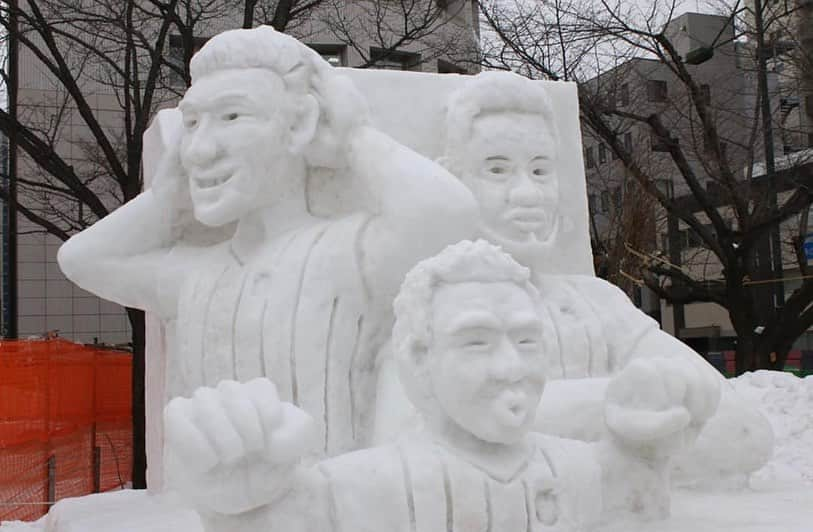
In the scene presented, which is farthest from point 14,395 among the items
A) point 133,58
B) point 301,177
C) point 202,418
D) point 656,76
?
point 656,76

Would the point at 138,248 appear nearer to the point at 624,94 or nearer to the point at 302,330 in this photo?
the point at 302,330

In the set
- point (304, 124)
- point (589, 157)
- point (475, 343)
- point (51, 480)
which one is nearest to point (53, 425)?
point (51, 480)

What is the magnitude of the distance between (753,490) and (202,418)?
2302 millimetres

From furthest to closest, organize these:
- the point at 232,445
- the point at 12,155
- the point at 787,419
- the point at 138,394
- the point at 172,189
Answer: the point at 12,155, the point at 138,394, the point at 787,419, the point at 172,189, the point at 232,445

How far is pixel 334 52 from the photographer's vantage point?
33.9 feet

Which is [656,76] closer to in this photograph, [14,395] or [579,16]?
[579,16]

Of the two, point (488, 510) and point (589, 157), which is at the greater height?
point (589, 157)

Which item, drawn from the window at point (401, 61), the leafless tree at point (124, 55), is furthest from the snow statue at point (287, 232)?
the window at point (401, 61)

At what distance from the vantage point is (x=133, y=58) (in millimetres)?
8297

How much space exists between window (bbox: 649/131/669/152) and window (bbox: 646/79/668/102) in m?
0.49

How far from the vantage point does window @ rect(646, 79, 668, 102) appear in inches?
457

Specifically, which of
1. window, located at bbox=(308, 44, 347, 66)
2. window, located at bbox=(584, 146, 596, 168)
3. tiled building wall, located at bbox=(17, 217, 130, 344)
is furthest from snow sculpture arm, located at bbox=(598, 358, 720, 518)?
window, located at bbox=(584, 146, 596, 168)

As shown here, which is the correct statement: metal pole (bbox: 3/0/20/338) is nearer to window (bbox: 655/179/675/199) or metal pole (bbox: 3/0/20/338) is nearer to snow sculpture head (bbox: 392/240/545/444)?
snow sculpture head (bbox: 392/240/545/444)

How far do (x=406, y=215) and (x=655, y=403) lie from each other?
92cm
